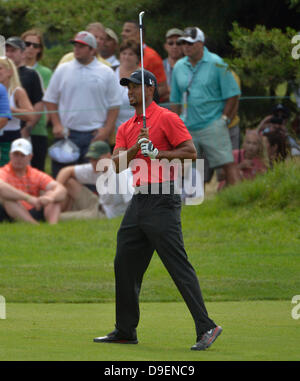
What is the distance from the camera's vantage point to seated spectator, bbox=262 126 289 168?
14422 mm

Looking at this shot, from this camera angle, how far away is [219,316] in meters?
8.91

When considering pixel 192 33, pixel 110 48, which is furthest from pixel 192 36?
pixel 110 48

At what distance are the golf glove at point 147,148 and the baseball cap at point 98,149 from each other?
6.99 metres

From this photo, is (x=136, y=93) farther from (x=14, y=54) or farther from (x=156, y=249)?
(x=14, y=54)

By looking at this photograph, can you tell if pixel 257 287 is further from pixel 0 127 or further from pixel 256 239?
pixel 0 127

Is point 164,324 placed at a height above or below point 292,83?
below

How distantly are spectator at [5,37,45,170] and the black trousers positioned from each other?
7.56m

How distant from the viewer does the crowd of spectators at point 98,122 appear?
1409 centimetres

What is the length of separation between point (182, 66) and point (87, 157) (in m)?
2.00

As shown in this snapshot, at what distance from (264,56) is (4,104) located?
383cm

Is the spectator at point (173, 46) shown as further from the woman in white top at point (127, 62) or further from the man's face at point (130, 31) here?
the woman in white top at point (127, 62)

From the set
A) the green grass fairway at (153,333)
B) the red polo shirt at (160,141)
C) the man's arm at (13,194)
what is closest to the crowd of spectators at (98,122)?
→ the man's arm at (13,194)

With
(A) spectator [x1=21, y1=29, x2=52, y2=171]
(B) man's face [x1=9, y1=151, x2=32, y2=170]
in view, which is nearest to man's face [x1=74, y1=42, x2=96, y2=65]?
(A) spectator [x1=21, y1=29, x2=52, y2=171]
